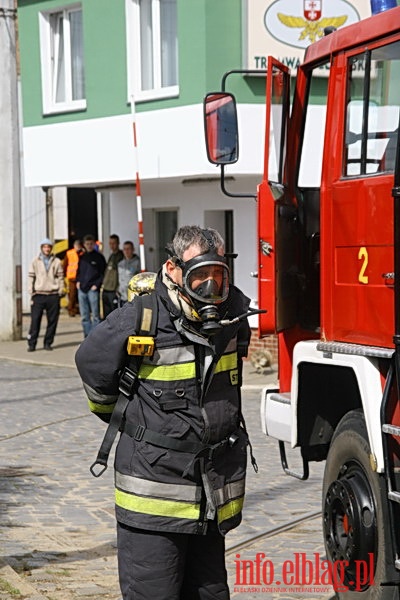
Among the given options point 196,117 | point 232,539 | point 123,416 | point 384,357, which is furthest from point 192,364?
point 196,117

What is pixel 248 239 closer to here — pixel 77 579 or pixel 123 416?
pixel 77 579

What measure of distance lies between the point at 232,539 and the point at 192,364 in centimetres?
297

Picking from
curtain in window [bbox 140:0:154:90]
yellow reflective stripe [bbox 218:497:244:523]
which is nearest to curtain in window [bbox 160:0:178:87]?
curtain in window [bbox 140:0:154:90]

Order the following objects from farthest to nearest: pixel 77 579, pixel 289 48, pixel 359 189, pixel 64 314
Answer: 1. pixel 64 314
2. pixel 289 48
3. pixel 77 579
4. pixel 359 189

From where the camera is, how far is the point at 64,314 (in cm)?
2589

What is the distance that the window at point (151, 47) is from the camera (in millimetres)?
17375

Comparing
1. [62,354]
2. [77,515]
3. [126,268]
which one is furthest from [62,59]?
[77,515]

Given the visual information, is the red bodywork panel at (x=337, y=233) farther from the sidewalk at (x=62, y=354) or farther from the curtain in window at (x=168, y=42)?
the curtain in window at (x=168, y=42)

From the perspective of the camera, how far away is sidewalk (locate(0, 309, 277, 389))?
14.9m

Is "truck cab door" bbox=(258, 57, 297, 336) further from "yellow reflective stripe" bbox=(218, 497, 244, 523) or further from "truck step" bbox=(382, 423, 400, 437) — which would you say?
"yellow reflective stripe" bbox=(218, 497, 244, 523)

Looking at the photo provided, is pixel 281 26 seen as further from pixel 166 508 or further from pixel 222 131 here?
pixel 166 508

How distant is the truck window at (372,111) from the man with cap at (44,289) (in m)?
13.0

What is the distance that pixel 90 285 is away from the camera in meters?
18.9

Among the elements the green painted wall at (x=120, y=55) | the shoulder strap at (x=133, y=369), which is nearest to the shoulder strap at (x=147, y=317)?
the shoulder strap at (x=133, y=369)
